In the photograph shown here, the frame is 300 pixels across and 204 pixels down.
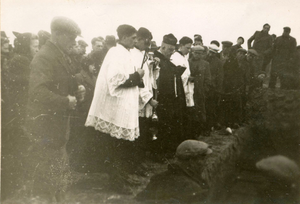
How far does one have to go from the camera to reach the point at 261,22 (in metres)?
3.47

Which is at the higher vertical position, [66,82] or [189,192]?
[66,82]

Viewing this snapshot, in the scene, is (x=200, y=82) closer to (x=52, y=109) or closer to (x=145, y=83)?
(x=145, y=83)

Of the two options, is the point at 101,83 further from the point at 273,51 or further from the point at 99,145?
the point at 273,51

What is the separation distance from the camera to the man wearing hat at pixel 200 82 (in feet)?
12.7

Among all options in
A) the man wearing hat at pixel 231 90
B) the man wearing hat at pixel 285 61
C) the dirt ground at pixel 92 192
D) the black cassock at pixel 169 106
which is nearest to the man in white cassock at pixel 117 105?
the dirt ground at pixel 92 192

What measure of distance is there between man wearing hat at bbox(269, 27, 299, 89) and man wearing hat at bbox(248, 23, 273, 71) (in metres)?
0.11

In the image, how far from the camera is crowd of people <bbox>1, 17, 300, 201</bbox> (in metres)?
2.64

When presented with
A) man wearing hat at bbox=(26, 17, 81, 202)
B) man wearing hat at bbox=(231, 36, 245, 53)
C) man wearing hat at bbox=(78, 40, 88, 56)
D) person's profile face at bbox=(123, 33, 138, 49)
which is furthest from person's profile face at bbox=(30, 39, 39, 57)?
man wearing hat at bbox=(231, 36, 245, 53)

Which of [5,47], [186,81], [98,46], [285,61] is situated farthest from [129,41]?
[285,61]

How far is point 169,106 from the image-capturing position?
11.5 feet

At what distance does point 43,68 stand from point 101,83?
640mm

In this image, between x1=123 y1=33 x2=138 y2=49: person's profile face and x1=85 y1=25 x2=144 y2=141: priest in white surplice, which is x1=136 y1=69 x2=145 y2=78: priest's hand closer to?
x1=85 y1=25 x2=144 y2=141: priest in white surplice

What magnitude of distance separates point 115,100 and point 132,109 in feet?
0.75

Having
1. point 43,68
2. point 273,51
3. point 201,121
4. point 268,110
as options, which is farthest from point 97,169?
point 273,51
